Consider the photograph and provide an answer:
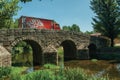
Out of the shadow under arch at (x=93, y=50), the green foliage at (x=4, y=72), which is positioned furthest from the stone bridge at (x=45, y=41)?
the green foliage at (x=4, y=72)

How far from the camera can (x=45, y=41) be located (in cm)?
3500

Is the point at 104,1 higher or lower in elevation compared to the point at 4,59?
higher

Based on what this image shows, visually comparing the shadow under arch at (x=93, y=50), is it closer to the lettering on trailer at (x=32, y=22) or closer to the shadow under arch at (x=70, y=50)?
the shadow under arch at (x=70, y=50)

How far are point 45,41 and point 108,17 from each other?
1654 cm

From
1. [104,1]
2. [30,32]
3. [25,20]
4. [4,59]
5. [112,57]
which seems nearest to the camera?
[4,59]

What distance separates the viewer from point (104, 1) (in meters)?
47.2

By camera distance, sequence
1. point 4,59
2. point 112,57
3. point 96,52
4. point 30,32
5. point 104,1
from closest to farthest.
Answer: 1. point 4,59
2. point 30,32
3. point 112,57
4. point 96,52
5. point 104,1

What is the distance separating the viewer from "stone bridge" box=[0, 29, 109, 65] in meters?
31.4

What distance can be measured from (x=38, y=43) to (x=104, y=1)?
60.6 feet

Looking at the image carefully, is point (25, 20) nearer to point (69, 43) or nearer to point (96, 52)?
point (69, 43)

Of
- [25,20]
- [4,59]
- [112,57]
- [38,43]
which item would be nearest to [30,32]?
[38,43]

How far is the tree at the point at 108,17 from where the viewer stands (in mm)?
46625

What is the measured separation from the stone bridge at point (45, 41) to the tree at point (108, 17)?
172 inches

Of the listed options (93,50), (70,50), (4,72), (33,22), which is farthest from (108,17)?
(4,72)
